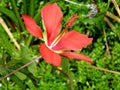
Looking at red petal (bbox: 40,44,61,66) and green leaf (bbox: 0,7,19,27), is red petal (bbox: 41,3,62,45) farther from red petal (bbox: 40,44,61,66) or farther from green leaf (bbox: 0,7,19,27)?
green leaf (bbox: 0,7,19,27)

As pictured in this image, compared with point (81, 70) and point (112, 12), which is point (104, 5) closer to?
point (112, 12)

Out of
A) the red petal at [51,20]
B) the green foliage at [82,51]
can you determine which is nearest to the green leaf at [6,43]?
the green foliage at [82,51]

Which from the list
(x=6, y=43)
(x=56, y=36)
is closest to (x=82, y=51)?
(x=6, y=43)

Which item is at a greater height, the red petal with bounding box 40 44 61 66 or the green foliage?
the red petal with bounding box 40 44 61 66

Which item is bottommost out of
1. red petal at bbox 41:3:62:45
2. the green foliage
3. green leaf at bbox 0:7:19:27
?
the green foliage

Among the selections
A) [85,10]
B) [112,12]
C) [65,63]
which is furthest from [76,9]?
[65,63]

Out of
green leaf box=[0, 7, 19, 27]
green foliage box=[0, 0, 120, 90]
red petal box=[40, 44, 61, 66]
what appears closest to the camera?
red petal box=[40, 44, 61, 66]

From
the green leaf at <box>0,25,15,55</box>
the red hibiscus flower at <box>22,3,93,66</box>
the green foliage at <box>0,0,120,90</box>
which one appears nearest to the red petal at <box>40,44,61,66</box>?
the red hibiscus flower at <box>22,3,93,66</box>
